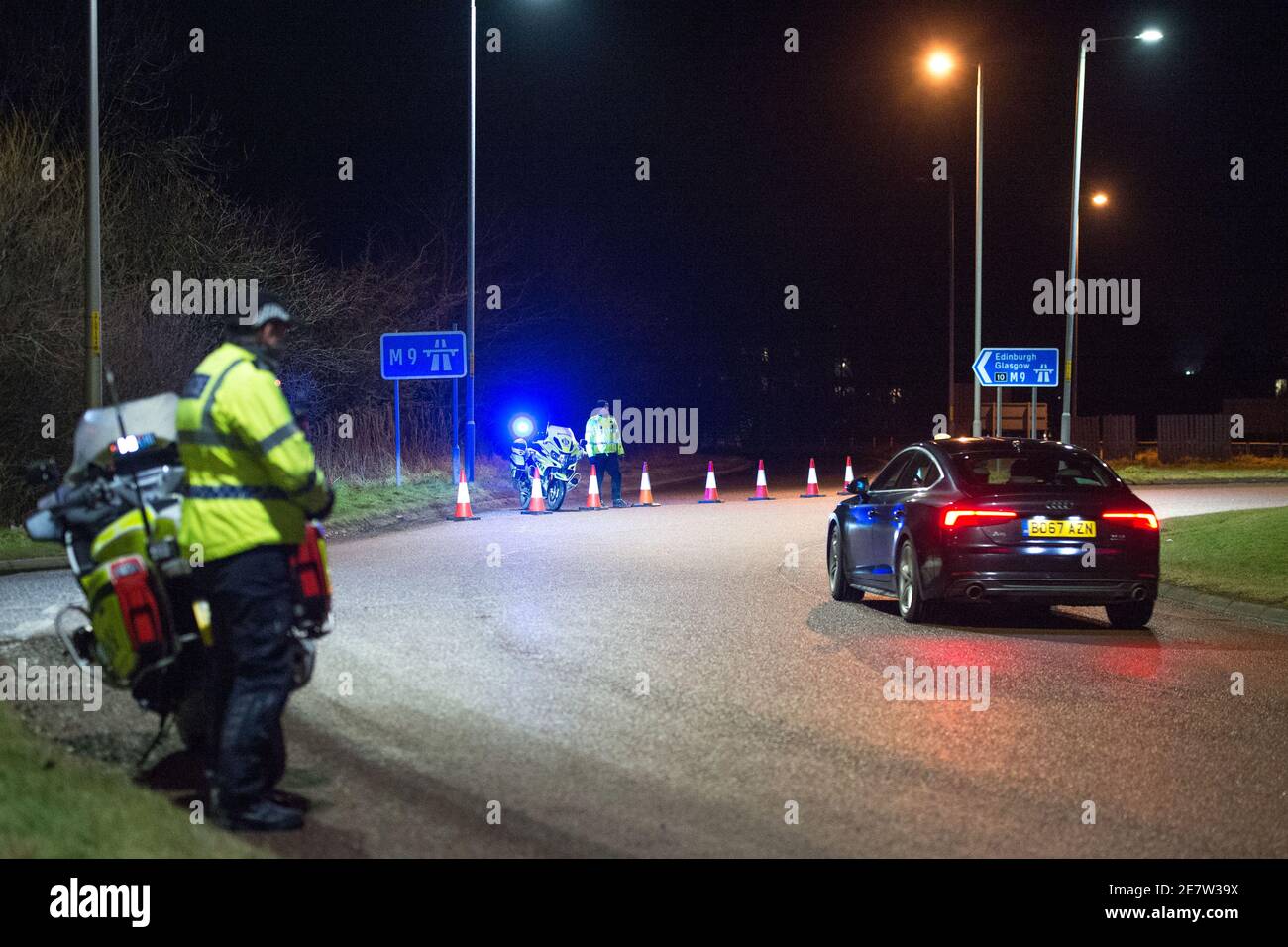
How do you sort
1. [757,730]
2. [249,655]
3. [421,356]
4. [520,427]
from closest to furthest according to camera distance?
[249,655] → [757,730] → [520,427] → [421,356]

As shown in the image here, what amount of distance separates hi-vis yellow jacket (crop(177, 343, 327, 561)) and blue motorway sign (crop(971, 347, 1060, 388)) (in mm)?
28252

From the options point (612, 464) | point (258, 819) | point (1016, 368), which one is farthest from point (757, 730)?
point (1016, 368)

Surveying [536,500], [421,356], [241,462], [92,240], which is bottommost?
[536,500]

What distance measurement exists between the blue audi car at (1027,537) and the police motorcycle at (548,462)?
14843 millimetres

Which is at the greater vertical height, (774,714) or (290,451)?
(290,451)

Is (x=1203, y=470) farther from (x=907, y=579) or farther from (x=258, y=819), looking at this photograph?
(x=258, y=819)

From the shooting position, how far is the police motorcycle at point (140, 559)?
596cm

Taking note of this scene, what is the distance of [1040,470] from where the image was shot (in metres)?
12.5

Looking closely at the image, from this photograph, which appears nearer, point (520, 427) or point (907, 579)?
point (907, 579)

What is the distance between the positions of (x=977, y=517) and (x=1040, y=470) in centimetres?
103

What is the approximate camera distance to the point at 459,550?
1873 cm

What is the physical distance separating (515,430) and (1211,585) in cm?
1429
